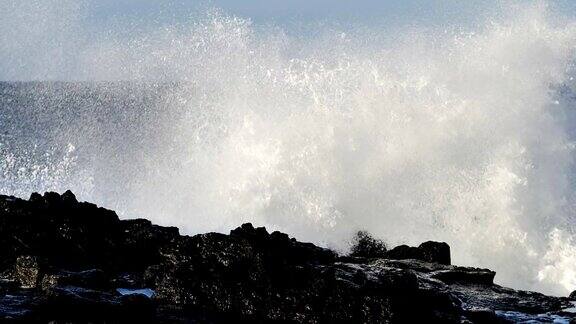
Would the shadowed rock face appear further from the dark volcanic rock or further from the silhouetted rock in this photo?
the silhouetted rock

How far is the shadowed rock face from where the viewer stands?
11.8 m

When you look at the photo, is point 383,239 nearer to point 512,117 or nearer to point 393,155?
point 393,155

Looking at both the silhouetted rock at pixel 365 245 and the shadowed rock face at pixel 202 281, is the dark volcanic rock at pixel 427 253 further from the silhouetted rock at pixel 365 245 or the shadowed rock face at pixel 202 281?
the silhouetted rock at pixel 365 245

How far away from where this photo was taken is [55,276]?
44.9 feet

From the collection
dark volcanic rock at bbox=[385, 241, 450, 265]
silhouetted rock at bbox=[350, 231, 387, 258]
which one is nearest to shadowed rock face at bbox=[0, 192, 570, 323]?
dark volcanic rock at bbox=[385, 241, 450, 265]

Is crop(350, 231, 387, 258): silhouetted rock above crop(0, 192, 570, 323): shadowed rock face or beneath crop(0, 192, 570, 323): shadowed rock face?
above

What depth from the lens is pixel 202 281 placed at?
13508 millimetres

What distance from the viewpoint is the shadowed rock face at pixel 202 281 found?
38.9 ft

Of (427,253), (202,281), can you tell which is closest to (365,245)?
(427,253)

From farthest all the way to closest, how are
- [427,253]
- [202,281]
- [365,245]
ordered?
[365,245] → [427,253] → [202,281]

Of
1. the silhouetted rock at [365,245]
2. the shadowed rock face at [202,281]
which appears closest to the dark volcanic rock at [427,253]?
the shadowed rock face at [202,281]

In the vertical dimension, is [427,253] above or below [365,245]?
below

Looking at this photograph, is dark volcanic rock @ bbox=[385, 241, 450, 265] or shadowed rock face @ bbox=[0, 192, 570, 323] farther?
dark volcanic rock @ bbox=[385, 241, 450, 265]

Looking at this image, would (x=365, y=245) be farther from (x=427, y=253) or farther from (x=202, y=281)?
(x=202, y=281)
